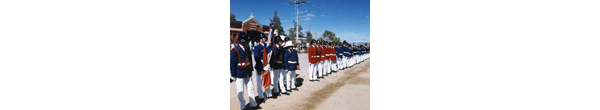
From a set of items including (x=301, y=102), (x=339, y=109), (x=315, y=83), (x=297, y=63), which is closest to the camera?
(x=339, y=109)

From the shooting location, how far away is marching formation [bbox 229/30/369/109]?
8.23ft

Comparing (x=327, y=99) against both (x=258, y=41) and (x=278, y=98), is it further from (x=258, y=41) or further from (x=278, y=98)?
(x=258, y=41)

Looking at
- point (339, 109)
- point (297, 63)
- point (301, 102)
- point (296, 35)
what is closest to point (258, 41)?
point (296, 35)

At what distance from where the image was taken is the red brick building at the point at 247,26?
→ 2502mm

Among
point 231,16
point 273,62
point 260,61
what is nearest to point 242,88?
point 260,61

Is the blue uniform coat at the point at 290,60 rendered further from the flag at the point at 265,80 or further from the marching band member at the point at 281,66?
the flag at the point at 265,80

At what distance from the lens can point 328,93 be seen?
265 centimetres

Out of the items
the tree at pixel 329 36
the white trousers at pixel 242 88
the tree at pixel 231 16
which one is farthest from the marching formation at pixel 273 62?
the tree at pixel 231 16

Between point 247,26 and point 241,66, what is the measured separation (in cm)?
47

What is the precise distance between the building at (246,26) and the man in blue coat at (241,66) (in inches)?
4.3

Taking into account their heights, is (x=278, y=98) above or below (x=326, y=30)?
below

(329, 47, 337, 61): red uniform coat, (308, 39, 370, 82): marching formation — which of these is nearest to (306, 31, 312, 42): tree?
(308, 39, 370, 82): marching formation

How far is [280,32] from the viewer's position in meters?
2.59

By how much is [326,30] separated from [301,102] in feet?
2.99
